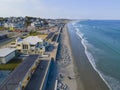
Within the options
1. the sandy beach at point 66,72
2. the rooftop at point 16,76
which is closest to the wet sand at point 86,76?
the sandy beach at point 66,72

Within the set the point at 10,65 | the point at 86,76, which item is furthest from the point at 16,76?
the point at 86,76

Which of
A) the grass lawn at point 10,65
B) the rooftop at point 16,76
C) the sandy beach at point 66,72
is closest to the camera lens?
the rooftop at point 16,76

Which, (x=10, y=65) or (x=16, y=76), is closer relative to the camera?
(x=16, y=76)

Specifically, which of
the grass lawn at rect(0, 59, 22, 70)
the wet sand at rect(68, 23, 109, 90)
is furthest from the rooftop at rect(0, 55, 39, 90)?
the wet sand at rect(68, 23, 109, 90)

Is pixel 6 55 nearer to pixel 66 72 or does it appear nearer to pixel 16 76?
pixel 16 76

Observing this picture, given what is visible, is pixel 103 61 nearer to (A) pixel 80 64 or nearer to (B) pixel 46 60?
(A) pixel 80 64

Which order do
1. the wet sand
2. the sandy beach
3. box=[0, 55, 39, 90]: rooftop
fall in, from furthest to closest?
1. the wet sand
2. the sandy beach
3. box=[0, 55, 39, 90]: rooftop

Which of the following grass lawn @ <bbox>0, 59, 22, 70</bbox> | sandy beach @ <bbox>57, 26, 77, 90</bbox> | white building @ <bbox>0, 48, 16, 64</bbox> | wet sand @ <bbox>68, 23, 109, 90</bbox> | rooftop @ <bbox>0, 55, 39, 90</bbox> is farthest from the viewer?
white building @ <bbox>0, 48, 16, 64</bbox>

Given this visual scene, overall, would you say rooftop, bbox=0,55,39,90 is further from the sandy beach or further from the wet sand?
the wet sand

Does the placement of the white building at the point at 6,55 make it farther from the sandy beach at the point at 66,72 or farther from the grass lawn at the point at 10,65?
the sandy beach at the point at 66,72

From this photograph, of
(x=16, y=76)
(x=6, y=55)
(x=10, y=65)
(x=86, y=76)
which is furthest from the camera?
(x=6, y=55)

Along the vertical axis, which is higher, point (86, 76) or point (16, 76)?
point (16, 76)
